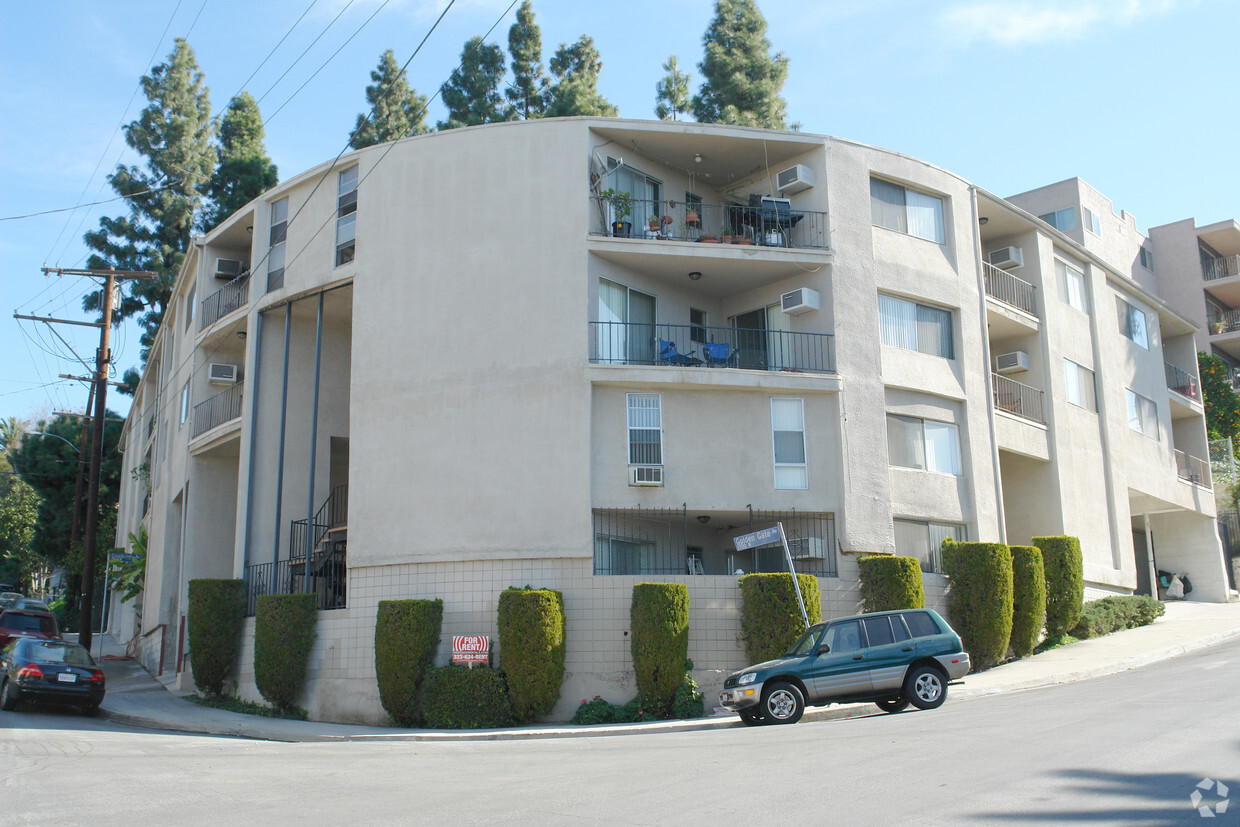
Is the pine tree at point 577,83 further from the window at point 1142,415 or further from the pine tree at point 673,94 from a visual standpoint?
the window at point 1142,415

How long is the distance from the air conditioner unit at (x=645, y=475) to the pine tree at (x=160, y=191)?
3154cm

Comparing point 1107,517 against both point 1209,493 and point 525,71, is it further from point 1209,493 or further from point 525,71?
point 525,71

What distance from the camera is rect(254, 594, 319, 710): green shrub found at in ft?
72.5

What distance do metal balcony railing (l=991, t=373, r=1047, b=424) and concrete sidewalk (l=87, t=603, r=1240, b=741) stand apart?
598 cm

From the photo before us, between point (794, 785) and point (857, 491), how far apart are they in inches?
539

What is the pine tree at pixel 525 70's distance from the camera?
4550 centimetres

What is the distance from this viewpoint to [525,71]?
150 ft

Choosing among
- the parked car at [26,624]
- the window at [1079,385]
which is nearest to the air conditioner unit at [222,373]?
the parked car at [26,624]

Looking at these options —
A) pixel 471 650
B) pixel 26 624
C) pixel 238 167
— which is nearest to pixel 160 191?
pixel 238 167

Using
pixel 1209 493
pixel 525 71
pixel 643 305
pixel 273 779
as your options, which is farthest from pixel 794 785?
pixel 525 71

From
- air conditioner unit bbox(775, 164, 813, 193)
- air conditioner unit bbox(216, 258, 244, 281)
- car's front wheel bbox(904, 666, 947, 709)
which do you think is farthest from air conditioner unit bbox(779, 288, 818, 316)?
air conditioner unit bbox(216, 258, 244, 281)

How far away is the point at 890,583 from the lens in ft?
70.5

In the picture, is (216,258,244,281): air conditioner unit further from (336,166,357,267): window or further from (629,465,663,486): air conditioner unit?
(629,465,663,486): air conditioner unit

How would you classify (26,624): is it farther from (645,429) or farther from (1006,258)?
(1006,258)
